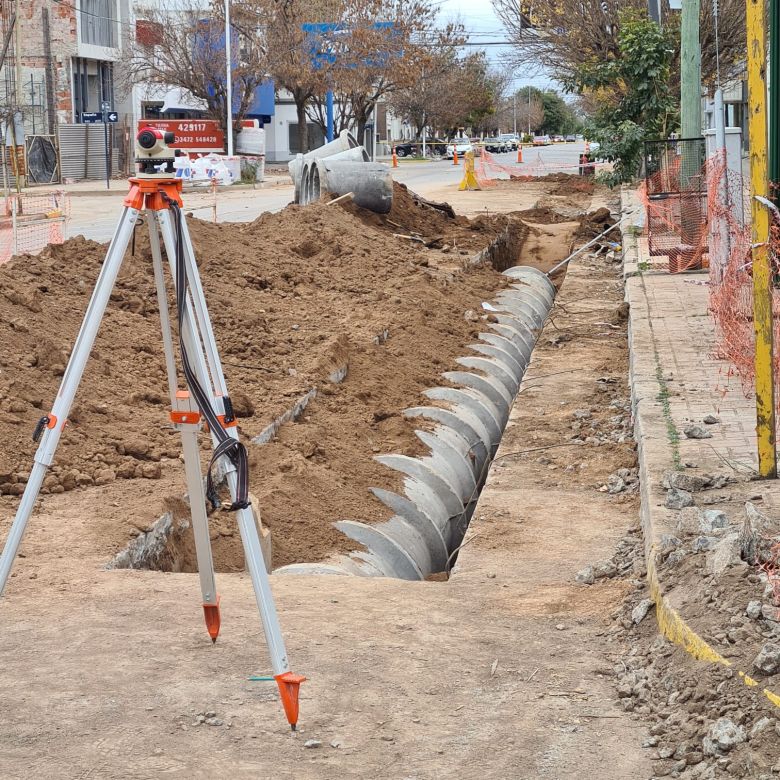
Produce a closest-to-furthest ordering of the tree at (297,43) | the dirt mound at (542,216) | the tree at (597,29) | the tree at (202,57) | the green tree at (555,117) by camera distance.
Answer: the dirt mound at (542,216), the tree at (597,29), the tree at (202,57), the tree at (297,43), the green tree at (555,117)

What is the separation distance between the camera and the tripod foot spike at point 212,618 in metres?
5.09

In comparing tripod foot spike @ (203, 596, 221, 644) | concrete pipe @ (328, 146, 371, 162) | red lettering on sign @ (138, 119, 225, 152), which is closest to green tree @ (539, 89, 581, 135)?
red lettering on sign @ (138, 119, 225, 152)

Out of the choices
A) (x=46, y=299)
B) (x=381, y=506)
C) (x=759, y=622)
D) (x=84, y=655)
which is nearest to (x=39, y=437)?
(x=84, y=655)

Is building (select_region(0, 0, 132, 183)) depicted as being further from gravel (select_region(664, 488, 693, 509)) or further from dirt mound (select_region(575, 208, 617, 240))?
gravel (select_region(664, 488, 693, 509))

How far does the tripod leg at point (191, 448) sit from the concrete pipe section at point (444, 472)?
1546 millimetres

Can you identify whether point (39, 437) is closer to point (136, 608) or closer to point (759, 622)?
point (136, 608)

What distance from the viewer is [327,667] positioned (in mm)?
4965

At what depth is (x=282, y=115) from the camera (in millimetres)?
77188

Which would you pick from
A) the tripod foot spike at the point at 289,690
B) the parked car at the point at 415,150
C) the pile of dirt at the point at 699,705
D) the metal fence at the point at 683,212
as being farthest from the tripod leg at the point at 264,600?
the parked car at the point at 415,150

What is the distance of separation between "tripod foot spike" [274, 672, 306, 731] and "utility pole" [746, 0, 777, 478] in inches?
130

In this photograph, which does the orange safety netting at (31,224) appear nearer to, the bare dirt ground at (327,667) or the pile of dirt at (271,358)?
the pile of dirt at (271,358)

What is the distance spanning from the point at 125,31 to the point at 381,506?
54.5 meters

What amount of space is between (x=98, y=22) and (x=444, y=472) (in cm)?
5275

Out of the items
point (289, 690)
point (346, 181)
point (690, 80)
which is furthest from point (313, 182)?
point (289, 690)
